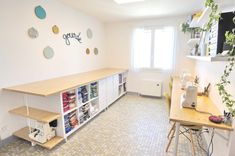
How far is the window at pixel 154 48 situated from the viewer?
164 inches

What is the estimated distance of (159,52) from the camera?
4.32 m

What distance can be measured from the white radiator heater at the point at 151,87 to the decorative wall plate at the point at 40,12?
Answer: 312 cm

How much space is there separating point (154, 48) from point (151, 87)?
3.85 ft

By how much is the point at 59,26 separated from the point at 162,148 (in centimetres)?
293

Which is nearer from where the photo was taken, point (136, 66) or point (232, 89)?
point (232, 89)

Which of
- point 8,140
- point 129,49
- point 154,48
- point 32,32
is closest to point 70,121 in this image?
point 8,140

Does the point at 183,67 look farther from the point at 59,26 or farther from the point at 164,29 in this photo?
the point at 59,26

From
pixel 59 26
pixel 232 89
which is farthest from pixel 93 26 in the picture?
pixel 232 89

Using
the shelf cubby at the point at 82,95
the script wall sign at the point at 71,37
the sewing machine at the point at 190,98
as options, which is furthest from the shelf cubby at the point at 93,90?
the sewing machine at the point at 190,98

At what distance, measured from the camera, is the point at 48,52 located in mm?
2803

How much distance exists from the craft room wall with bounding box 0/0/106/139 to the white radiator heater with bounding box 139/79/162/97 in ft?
6.83

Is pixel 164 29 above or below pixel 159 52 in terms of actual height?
above

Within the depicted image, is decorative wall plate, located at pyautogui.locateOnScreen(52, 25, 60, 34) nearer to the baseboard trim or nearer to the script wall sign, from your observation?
the script wall sign

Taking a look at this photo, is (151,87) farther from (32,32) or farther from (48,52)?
(32,32)
